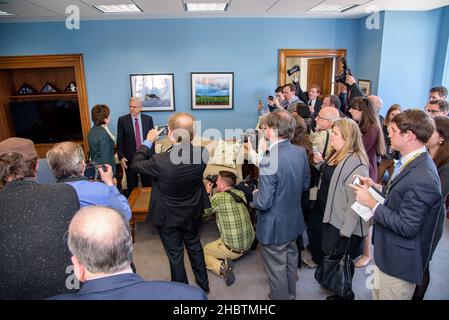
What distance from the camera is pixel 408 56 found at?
4.98m

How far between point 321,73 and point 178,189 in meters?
6.42

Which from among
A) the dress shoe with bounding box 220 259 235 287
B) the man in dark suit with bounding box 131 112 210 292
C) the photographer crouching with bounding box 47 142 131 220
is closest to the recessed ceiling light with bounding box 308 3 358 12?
the man in dark suit with bounding box 131 112 210 292

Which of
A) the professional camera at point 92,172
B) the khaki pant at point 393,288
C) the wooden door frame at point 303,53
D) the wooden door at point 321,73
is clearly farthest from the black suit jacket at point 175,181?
the wooden door at point 321,73

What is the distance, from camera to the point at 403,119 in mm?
1746

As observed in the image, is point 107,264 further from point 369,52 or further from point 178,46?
point 369,52

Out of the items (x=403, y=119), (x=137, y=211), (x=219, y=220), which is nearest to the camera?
(x=403, y=119)

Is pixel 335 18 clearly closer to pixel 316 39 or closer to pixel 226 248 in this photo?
pixel 316 39

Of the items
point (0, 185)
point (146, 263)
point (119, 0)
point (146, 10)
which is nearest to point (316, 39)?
point (146, 10)

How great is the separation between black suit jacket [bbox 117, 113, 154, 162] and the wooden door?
13.8 feet

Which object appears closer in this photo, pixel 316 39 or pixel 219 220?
pixel 219 220

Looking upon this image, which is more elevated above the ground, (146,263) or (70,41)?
(70,41)

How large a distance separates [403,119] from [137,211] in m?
2.67

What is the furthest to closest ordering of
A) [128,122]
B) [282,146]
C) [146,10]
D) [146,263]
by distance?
[146,10]
[128,122]
[146,263]
[282,146]

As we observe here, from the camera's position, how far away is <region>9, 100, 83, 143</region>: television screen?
588cm
